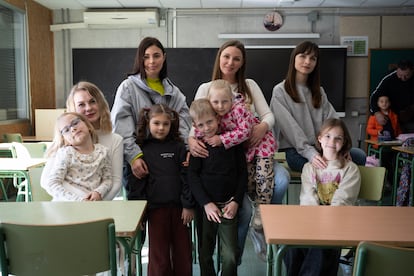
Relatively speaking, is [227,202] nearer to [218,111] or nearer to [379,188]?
[218,111]

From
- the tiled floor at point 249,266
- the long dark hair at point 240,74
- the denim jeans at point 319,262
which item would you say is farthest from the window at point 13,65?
the denim jeans at point 319,262

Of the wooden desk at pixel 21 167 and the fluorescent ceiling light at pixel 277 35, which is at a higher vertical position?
the fluorescent ceiling light at pixel 277 35

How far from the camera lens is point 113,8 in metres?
6.09

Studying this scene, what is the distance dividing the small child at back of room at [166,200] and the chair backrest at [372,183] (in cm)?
101

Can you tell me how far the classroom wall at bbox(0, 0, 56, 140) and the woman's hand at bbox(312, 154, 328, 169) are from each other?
15.0ft

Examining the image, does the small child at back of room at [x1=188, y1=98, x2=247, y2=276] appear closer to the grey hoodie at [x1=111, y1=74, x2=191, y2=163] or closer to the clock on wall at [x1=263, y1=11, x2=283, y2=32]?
the grey hoodie at [x1=111, y1=74, x2=191, y2=163]

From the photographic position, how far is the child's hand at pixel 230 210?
76.0 inches

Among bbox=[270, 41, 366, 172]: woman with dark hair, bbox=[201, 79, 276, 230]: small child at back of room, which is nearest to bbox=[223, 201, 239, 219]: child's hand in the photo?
bbox=[201, 79, 276, 230]: small child at back of room

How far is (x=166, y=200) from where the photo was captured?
6.68ft

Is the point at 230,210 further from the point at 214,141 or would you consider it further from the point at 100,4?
the point at 100,4

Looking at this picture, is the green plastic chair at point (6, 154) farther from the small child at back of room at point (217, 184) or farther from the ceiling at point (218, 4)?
the small child at back of room at point (217, 184)

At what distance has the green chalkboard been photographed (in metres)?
6.03

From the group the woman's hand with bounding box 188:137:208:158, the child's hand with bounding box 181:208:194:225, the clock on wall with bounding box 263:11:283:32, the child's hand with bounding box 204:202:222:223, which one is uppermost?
the clock on wall with bounding box 263:11:283:32

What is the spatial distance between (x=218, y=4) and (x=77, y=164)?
4705 millimetres
